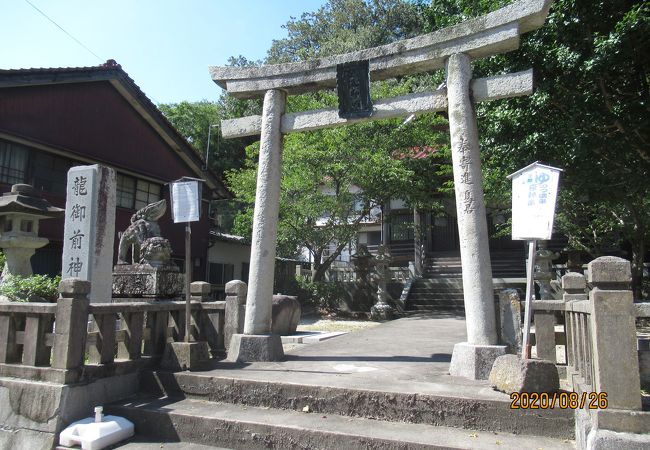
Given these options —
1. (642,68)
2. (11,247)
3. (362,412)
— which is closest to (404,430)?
(362,412)

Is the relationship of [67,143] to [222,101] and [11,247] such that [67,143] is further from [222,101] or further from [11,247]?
[222,101]

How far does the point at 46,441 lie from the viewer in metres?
4.78

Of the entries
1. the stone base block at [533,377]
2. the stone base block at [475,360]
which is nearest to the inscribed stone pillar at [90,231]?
the stone base block at [475,360]

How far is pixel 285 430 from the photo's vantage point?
4340 mm

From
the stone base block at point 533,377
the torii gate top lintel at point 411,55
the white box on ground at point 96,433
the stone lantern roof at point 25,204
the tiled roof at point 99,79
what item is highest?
the tiled roof at point 99,79

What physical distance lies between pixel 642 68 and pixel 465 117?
202 inches

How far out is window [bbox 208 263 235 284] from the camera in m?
23.0

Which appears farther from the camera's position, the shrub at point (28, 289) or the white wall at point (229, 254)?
the white wall at point (229, 254)

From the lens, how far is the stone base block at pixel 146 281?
7.86 metres

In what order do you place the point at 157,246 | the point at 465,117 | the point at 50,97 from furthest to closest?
1. the point at 50,97
2. the point at 157,246
3. the point at 465,117

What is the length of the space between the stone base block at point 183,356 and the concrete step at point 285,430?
532mm

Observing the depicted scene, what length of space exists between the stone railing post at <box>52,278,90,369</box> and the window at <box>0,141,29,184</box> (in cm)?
1106

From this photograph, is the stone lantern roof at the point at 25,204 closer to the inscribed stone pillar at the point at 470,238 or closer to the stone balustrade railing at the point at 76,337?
the stone balustrade railing at the point at 76,337

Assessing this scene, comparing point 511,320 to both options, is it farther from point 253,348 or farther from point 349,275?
point 349,275
